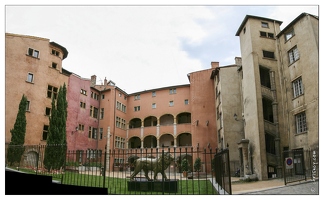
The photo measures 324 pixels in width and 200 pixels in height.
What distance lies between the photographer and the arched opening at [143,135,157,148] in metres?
40.8

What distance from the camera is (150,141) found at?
41.1m

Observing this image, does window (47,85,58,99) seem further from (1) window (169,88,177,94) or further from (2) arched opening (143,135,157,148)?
(2) arched opening (143,135,157,148)

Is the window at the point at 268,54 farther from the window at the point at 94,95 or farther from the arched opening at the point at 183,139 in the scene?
the window at the point at 94,95

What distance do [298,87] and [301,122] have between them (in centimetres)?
241

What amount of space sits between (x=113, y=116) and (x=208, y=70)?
14189 millimetres

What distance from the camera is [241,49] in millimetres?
23625

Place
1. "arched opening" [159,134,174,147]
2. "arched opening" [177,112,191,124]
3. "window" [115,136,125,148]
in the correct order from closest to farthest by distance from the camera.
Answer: "window" [115,136,125,148], "arched opening" [159,134,174,147], "arched opening" [177,112,191,124]

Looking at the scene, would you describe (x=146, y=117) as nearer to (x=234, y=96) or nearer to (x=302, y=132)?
(x=234, y=96)

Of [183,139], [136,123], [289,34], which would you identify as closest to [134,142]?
[136,123]

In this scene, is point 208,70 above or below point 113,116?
above

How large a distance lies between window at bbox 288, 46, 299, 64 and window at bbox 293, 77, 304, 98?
1497 millimetres

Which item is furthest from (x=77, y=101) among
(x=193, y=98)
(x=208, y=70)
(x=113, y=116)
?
(x=208, y=70)

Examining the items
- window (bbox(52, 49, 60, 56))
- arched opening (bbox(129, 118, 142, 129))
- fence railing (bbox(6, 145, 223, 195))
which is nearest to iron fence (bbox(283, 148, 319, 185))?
fence railing (bbox(6, 145, 223, 195))

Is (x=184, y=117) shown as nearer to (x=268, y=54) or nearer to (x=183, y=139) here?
(x=183, y=139)
